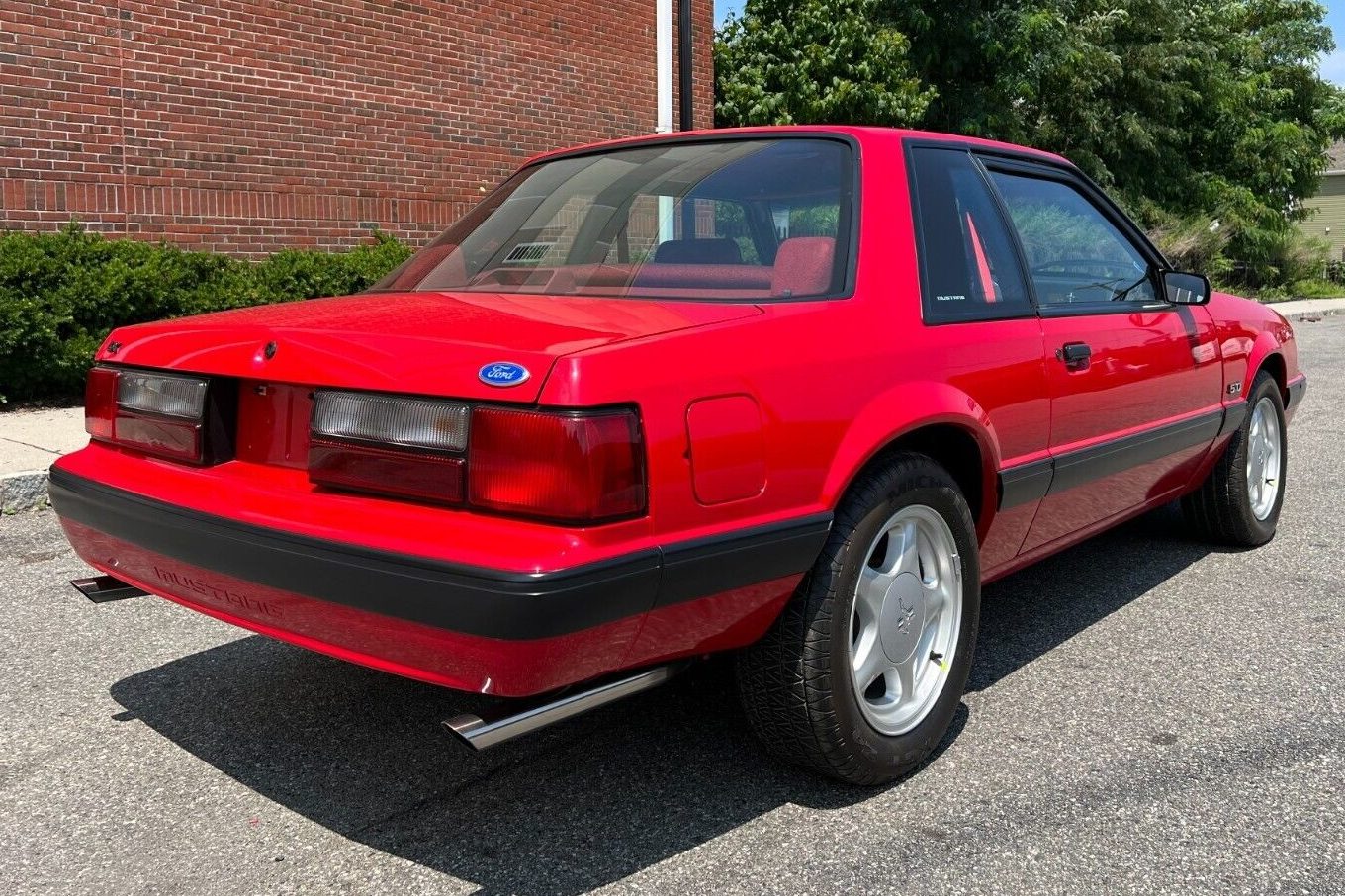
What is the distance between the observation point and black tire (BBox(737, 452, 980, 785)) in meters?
2.61

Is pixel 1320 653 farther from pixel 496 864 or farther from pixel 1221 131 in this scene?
pixel 1221 131

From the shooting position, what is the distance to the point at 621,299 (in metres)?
2.85

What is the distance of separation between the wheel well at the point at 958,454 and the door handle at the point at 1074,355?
0.53m

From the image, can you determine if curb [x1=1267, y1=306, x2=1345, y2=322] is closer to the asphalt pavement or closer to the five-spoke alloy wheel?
the asphalt pavement

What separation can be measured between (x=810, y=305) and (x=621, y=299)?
0.45 metres

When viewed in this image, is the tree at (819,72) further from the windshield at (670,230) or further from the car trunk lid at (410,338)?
Result: the car trunk lid at (410,338)

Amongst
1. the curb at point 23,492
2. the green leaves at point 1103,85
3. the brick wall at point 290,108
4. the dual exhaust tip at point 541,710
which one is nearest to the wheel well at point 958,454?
the dual exhaust tip at point 541,710

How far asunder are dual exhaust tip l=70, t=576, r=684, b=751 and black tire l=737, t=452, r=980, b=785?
0.25 meters

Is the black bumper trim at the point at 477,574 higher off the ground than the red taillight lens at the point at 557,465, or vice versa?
the red taillight lens at the point at 557,465

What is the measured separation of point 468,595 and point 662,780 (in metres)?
0.97

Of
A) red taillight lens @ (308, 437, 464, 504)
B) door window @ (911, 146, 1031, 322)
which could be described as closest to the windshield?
door window @ (911, 146, 1031, 322)

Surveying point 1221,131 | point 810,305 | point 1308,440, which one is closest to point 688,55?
point 1308,440

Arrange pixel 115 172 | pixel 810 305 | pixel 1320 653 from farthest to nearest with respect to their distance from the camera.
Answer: pixel 115 172 → pixel 1320 653 → pixel 810 305

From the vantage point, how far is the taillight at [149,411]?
2.77m
